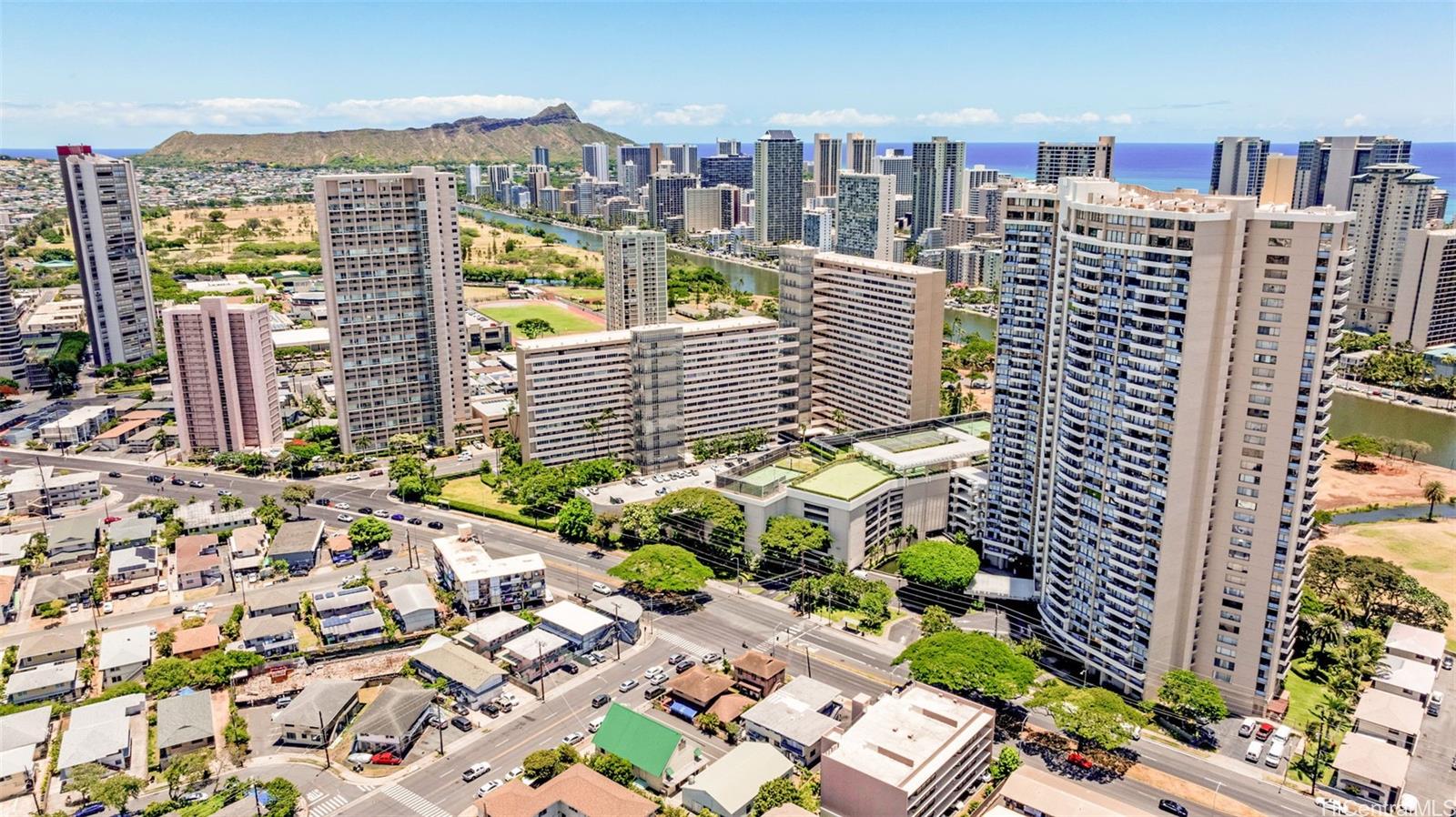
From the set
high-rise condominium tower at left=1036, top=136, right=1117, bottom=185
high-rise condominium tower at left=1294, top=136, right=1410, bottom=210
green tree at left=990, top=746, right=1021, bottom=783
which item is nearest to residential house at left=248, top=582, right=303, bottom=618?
green tree at left=990, top=746, right=1021, bottom=783

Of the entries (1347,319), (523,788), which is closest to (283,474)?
(523,788)

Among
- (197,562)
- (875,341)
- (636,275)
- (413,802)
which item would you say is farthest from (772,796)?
(636,275)

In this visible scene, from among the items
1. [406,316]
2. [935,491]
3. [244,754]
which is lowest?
[244,754]

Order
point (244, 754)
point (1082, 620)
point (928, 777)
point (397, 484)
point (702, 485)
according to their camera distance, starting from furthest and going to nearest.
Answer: point (397, 484) < point (702, 485) < point (1082, 620) < point (244, 754) < point (928, 777)

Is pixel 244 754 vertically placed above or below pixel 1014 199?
below

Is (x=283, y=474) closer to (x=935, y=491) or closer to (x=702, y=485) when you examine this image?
(x=702, y=485)

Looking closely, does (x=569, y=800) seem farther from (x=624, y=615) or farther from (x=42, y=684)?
(x=42, y=684)

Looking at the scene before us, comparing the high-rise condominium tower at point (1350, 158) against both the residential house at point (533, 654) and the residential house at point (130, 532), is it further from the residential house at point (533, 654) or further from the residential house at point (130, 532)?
the residential house at point (130, 532)
